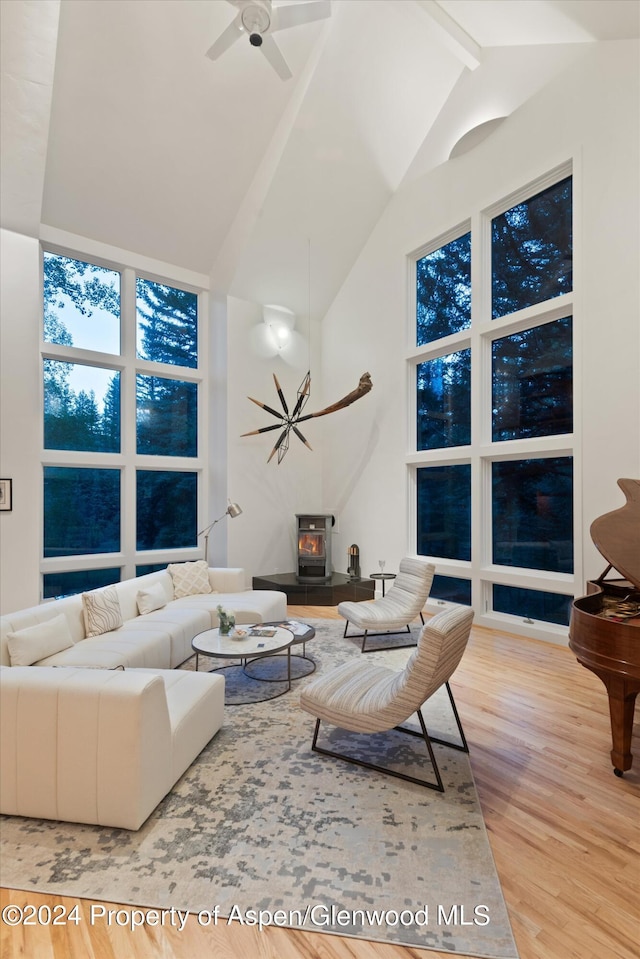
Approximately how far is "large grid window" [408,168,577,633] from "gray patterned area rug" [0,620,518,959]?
299cm

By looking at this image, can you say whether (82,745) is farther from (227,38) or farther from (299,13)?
(299,13)

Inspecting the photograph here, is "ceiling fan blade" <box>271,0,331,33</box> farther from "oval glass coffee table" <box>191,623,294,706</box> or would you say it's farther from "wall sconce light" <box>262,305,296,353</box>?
"oval glass coffee table" <box>191,623,294,706</box>

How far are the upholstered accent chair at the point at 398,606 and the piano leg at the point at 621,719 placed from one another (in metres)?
2.27

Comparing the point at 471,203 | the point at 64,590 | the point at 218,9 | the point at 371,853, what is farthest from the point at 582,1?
the point at 64,590

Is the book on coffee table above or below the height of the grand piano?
below

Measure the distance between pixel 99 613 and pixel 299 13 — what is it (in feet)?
17.1

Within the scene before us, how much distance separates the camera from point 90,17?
182 inches

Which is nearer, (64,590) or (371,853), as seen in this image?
(371,853)

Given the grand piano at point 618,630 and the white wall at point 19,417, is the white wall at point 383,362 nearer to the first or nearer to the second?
the white wall at point 19,417

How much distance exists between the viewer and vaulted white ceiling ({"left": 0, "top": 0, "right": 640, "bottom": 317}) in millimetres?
4449

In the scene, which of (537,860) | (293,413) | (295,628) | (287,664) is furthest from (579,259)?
(537,860)

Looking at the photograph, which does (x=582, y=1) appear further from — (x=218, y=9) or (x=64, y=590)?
(x=64, y=590)

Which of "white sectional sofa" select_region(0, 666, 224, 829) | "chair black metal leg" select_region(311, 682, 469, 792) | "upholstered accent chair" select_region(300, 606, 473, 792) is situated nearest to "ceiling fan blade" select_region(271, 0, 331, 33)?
"upholstered accent chair" select_region(300, 606, 473, 792)

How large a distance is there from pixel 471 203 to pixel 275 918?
6.58 metres
